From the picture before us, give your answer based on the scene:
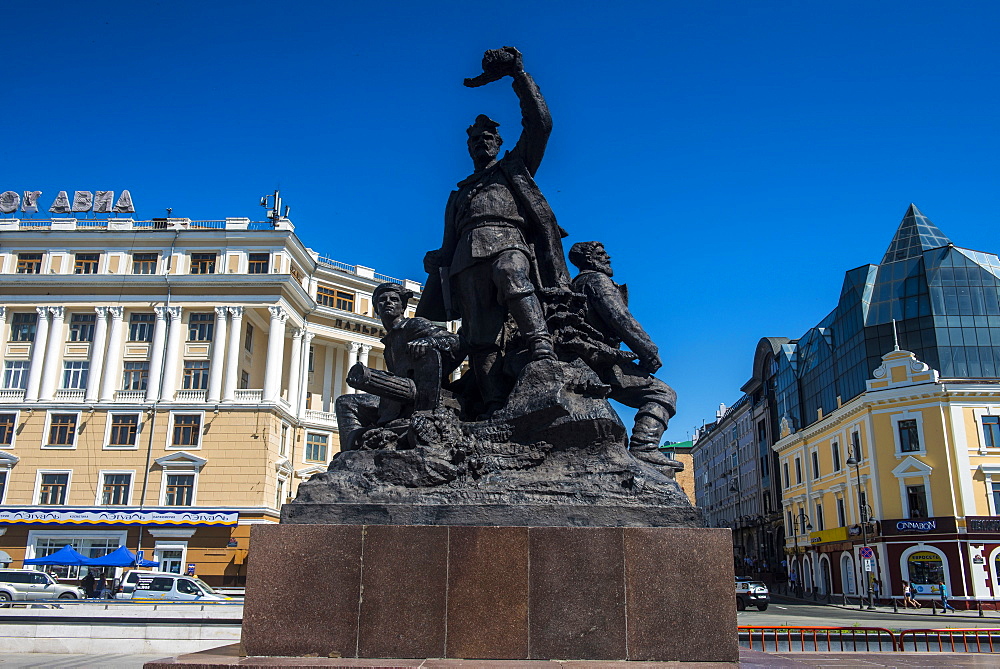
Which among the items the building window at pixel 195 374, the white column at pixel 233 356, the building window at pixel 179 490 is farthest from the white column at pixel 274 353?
the building window at pixel 179 490

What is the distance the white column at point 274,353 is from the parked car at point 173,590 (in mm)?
24990

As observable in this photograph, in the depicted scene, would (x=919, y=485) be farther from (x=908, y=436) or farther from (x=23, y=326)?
(x=23, y=326)

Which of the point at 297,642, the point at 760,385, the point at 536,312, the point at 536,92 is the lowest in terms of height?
the point at 297,642

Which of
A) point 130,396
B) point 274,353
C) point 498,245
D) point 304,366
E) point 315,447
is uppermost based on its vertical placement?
point 304,366

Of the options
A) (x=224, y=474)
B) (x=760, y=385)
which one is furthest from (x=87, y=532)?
(x=760, y=385)

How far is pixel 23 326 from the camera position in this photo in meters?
48.7

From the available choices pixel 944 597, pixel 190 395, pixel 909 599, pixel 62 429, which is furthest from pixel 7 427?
pixel 944 597

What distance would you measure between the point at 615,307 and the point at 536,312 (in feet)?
3.18

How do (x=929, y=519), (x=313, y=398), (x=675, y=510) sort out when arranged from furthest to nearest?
1. (x=313, y=398)
2. (x=929, y=519)
3. (x=675, y=510)

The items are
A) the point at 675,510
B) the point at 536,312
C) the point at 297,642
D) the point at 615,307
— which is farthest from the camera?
the point at 615,307

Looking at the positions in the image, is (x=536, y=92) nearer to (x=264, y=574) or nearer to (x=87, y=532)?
(x=264, y=574)

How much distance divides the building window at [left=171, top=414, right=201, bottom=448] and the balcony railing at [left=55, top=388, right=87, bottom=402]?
567 cm

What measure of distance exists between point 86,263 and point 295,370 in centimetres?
1349

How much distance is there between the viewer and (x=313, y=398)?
54.8 metres
